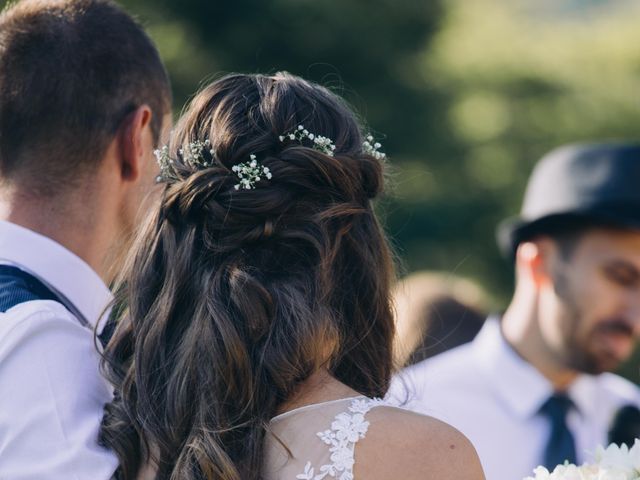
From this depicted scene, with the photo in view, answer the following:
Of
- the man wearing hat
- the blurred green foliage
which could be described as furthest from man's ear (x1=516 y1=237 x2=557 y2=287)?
the blurred green foliage

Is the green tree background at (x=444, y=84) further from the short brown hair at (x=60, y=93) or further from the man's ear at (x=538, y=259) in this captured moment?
the short brown hair at (x=60, y=93)

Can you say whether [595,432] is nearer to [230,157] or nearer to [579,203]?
[579,203]

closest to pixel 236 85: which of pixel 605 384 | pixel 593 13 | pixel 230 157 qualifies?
pixel 230 157

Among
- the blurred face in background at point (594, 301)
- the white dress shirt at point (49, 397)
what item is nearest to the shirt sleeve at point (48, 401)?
the white dress shirt at point (49, 397)

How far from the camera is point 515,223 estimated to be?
4.49m

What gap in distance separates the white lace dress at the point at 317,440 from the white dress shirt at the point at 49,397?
0.39 metres

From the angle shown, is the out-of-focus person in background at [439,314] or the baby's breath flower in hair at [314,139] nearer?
the baby's breath flower in hair at [314,139]

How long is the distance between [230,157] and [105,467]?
71 cm

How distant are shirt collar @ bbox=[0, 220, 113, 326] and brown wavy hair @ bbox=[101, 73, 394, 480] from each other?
41cm

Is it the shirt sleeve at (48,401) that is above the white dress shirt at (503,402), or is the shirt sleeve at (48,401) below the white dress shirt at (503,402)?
above

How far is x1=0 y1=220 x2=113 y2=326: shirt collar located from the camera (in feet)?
8.43

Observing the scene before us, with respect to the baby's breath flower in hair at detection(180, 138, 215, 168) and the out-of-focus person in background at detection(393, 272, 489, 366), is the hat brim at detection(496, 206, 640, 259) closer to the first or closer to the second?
the out-of-focus person in background at detection(393, 272, 489, 366)

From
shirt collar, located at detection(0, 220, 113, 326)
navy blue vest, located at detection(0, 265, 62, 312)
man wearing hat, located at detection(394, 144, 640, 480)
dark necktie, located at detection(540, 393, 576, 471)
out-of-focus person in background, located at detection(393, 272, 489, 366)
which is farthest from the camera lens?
out-of-focus person in background, located at detection(393, 272, 489, 366)

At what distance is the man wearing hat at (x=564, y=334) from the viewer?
4.08m
